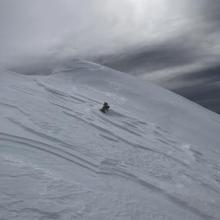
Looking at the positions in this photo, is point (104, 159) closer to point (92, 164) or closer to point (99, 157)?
point (99, 157)

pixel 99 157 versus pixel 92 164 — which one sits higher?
pixel 99 157

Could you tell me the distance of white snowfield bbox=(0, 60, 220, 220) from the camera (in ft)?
18.7

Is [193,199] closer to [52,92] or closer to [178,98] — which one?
[52,92]

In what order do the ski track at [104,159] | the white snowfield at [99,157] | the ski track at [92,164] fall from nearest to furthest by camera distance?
the white snowfield at [99,157] → the ski track at [104,159] → the ski track at [92,164]

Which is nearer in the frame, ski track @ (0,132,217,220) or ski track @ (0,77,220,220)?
ski track @ (0,77,220,220)

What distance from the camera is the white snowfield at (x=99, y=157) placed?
5707 mm

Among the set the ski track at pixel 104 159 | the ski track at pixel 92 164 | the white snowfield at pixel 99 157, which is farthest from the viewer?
the ski track at pixel 92 164

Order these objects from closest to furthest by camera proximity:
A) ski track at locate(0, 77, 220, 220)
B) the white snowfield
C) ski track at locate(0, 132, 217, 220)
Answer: the white snowfield < ski track at locate(0, 77, 220, 220) < ski track at locate(0, 132, 217, 220)

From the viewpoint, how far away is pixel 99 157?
8086 millimetres

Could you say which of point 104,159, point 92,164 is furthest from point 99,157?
point 92,164

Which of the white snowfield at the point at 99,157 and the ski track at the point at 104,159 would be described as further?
the ski track at the point at 104,159

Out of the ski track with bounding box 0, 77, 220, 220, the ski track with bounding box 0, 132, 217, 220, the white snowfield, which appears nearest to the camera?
the white snowfield

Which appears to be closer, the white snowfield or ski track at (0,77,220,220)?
the white snowfield

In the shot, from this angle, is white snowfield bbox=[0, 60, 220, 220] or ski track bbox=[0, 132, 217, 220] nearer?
white snowfield bbox=[0, 60, 220, 220]
